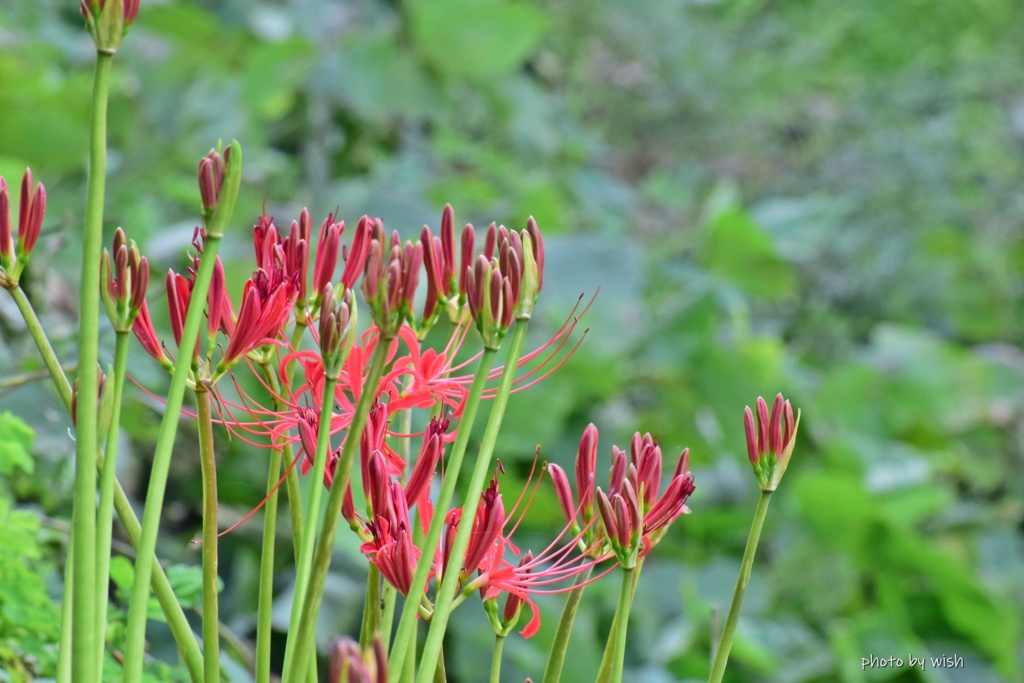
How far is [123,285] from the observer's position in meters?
0.27

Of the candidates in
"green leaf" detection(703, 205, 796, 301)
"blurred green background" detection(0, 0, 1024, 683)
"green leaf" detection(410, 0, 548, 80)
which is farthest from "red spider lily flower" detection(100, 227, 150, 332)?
"green leaf" detection(703, 205, 796, 301)

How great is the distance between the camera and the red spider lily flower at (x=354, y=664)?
0.70 feet

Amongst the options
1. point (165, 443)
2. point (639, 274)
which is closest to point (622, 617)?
point (165, 443)

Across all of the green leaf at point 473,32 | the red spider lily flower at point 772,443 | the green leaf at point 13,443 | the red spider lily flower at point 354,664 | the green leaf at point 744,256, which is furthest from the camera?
the green leaf at point 744,256

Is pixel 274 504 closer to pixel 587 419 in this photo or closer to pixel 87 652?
pixel 87 652

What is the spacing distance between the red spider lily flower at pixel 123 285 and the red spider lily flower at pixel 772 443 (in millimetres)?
175

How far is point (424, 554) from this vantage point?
0.27 m

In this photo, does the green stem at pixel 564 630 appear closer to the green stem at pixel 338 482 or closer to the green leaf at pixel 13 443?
the green stem at pixel 338 482

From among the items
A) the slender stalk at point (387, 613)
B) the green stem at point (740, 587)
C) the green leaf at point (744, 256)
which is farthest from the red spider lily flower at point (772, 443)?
the green leaf at point (744, 256)

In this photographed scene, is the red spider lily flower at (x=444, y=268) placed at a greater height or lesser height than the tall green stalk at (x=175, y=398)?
greater

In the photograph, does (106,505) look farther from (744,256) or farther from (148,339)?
(744,256)

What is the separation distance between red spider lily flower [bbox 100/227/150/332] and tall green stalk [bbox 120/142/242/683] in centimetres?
2

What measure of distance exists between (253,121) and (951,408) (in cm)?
178

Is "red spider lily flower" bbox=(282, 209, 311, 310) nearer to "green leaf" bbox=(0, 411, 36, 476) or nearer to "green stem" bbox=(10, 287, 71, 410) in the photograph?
Result: "green stem" bbox=(10, 287, 71, 410)
